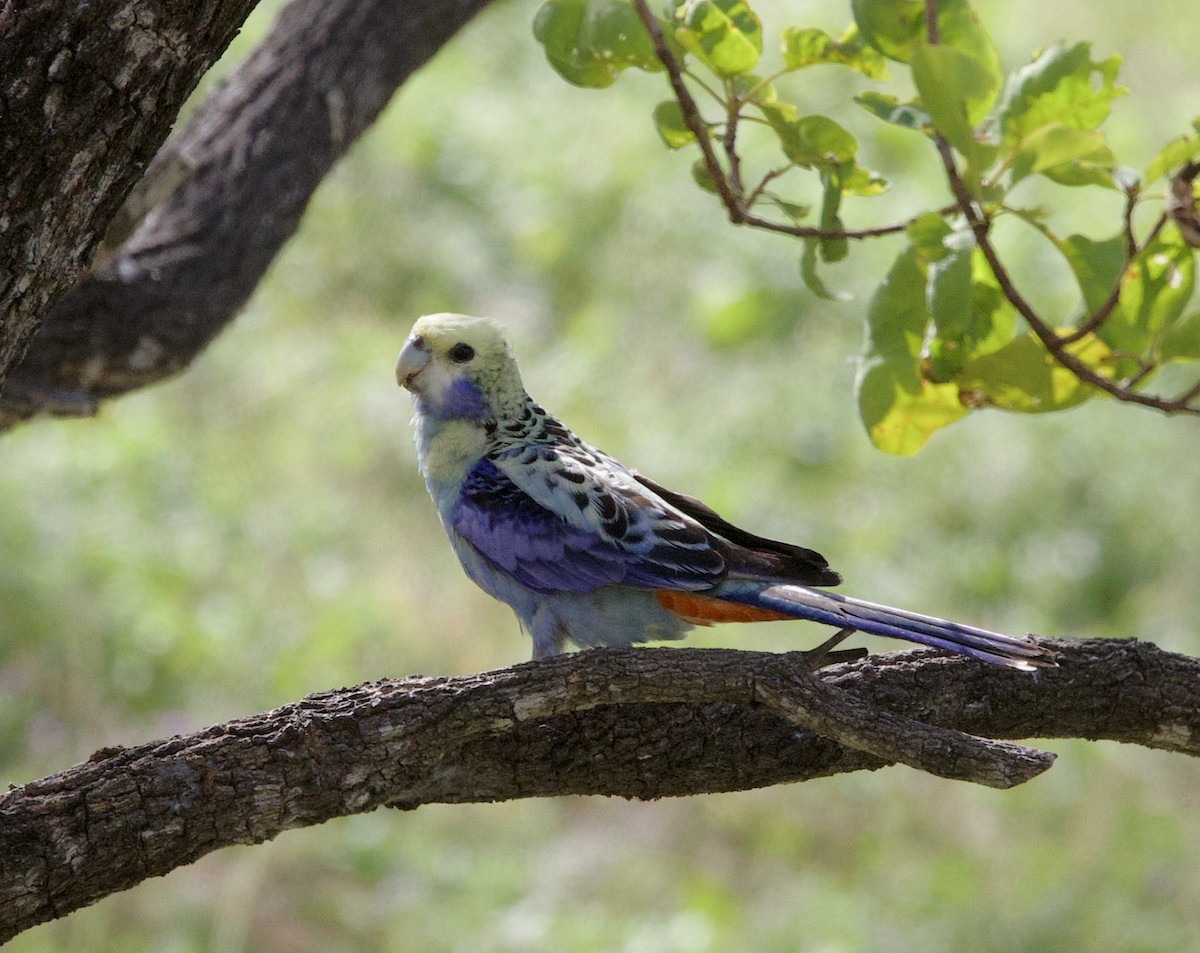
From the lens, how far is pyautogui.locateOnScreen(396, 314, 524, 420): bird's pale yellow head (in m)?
2.41

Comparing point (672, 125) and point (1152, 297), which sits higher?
point (672, 125)

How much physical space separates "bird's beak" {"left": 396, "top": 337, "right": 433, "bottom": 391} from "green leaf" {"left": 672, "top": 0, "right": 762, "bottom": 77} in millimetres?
755

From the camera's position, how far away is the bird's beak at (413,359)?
95.0 inches

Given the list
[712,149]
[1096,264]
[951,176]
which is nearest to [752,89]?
[712,149]

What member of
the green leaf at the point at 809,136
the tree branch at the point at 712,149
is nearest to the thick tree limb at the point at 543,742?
the tree branch at the point at 712,149

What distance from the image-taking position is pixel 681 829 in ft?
17.7

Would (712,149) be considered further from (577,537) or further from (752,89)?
(577,537)

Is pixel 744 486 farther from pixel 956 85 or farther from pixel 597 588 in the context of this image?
pixel 956 85

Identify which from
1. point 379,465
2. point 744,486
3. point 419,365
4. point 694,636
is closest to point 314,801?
point 419,365

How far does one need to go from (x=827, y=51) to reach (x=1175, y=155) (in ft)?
1.71

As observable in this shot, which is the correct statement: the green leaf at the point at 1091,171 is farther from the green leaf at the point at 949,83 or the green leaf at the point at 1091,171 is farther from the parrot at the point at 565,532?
the parrot at the point at 565,532

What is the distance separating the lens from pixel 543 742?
6.38 ft

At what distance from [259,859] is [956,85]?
13.7 ft

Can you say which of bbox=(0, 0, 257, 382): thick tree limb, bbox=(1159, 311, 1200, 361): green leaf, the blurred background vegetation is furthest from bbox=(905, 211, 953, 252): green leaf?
the blurred background vegetation
